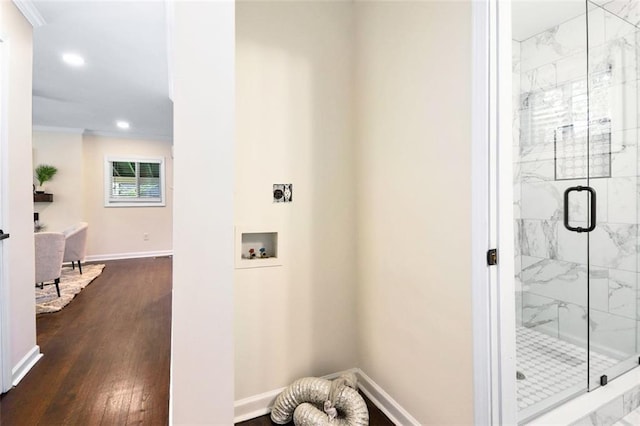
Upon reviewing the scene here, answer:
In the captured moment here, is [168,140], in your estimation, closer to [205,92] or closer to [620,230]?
[205,92]

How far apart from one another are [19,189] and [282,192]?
6.03 feet

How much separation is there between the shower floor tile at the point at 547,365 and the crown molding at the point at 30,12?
395 centimetres

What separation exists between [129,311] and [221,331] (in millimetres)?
2909

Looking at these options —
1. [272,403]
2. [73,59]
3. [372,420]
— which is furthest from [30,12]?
[372,420]

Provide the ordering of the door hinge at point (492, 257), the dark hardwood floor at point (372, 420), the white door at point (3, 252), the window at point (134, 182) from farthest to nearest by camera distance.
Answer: the window at point (134, 182), the white door at point (3, 252), the dark hardwood floor at point (372, 420), the door hinge at point (492, 257)

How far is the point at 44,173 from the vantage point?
5.44 m

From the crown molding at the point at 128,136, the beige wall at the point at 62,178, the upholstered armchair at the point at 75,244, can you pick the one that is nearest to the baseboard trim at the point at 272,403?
the upholstered armchair at the point at 75,244

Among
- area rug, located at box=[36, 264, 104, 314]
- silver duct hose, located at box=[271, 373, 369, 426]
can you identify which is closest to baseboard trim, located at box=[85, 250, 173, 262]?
area rug, located at box=[36, 264, 104, 314]

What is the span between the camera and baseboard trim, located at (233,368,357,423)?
1687 mm

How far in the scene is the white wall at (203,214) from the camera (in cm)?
108

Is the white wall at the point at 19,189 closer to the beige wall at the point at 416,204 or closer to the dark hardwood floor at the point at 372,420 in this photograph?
the dark hardwood floor at the point at 372,420

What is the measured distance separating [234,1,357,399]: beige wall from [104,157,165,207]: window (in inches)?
225

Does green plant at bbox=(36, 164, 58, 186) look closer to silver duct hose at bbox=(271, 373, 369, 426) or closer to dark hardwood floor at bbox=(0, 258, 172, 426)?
dark hardwood floor at bbox=(0, 258, 172, 426)

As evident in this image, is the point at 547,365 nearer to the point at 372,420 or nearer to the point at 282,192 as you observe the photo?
the point at 372,420
